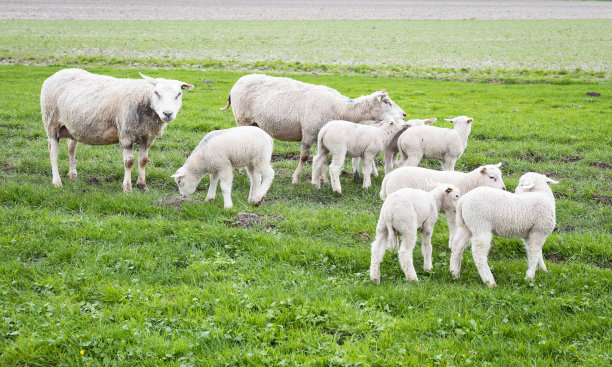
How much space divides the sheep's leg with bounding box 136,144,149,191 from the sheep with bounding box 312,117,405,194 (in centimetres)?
314

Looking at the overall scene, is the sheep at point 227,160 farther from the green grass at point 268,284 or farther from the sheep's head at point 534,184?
the sheep's head at point 534,184

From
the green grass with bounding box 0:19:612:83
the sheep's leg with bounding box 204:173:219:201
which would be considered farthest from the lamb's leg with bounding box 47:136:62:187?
the green grass with bounding box 0:19:612:83

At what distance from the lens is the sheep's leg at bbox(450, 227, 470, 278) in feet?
21.4

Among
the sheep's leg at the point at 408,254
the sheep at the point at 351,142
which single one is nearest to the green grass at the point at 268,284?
the sheep's leg at the point at 408,254

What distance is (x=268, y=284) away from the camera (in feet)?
20.5

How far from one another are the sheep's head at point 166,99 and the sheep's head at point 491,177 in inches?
197

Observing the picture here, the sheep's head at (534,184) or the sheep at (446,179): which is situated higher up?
the sheep's head at (534,184)

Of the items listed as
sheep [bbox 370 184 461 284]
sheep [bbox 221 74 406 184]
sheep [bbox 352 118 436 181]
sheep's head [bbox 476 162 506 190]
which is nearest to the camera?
sheep [bbox 370 184 461 284]

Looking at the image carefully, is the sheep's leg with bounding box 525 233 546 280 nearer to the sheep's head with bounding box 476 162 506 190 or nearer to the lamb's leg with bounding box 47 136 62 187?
the sheep's head with bounding box 476 162 506 190

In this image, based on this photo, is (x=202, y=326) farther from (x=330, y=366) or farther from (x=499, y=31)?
(x=499, y=31)

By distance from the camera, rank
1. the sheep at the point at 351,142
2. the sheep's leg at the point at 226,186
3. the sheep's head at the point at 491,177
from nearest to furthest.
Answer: the sheep's head at the point at 491,177 → the sheep's leg at the point at 226,186 → the sheep at the point at 351,142

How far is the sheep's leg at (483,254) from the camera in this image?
20.4 feet

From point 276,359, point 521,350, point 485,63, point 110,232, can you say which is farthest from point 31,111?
point 485,63

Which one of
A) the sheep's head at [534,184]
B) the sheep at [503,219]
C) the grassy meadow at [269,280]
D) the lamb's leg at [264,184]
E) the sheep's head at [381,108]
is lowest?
the grassy meadow at [269,280]
